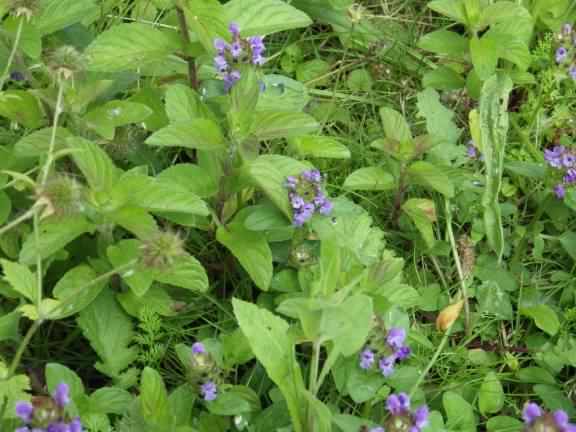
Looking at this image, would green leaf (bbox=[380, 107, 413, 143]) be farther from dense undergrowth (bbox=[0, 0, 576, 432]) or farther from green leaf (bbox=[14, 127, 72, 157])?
green leaf (bbox=[14, 127, 72, 157])

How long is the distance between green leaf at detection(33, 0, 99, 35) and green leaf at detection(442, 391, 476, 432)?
4.06 ft

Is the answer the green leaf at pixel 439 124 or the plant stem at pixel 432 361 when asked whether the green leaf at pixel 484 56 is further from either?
the plant stem at pixel 432 361

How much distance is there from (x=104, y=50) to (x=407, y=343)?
0.99 metres

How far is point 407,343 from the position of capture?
6.30 ft

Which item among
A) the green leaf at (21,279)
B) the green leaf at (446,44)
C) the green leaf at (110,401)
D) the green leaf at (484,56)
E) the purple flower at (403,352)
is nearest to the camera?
the green leaf at (21,279)

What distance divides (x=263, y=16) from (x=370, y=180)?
0.50 meters

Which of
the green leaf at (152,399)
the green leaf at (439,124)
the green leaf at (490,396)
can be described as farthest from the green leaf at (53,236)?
the green leaf at (439,124)

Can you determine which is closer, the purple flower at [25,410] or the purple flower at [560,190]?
the purple flower at [25,410]

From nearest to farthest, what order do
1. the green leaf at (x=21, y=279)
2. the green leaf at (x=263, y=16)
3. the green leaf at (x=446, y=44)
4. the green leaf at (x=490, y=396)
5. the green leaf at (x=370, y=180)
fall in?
1. the green leaf at (x=21, y=279)
2. the green leaf at (x=490, y=396)
3. the green leaf at (x=263, y=16)
4. the green leaf at (x=370, y=180)
5. the green leaf at (x=446, y=44)

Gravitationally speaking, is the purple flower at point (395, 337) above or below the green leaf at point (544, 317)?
above

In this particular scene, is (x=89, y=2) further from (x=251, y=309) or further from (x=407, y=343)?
(x=407, y=343)

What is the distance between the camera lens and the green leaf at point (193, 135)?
5.79 ft

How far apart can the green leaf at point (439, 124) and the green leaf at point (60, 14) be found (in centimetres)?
98

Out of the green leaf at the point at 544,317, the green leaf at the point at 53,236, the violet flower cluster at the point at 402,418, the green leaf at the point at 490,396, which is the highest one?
the green leaf at the point at 53,236
